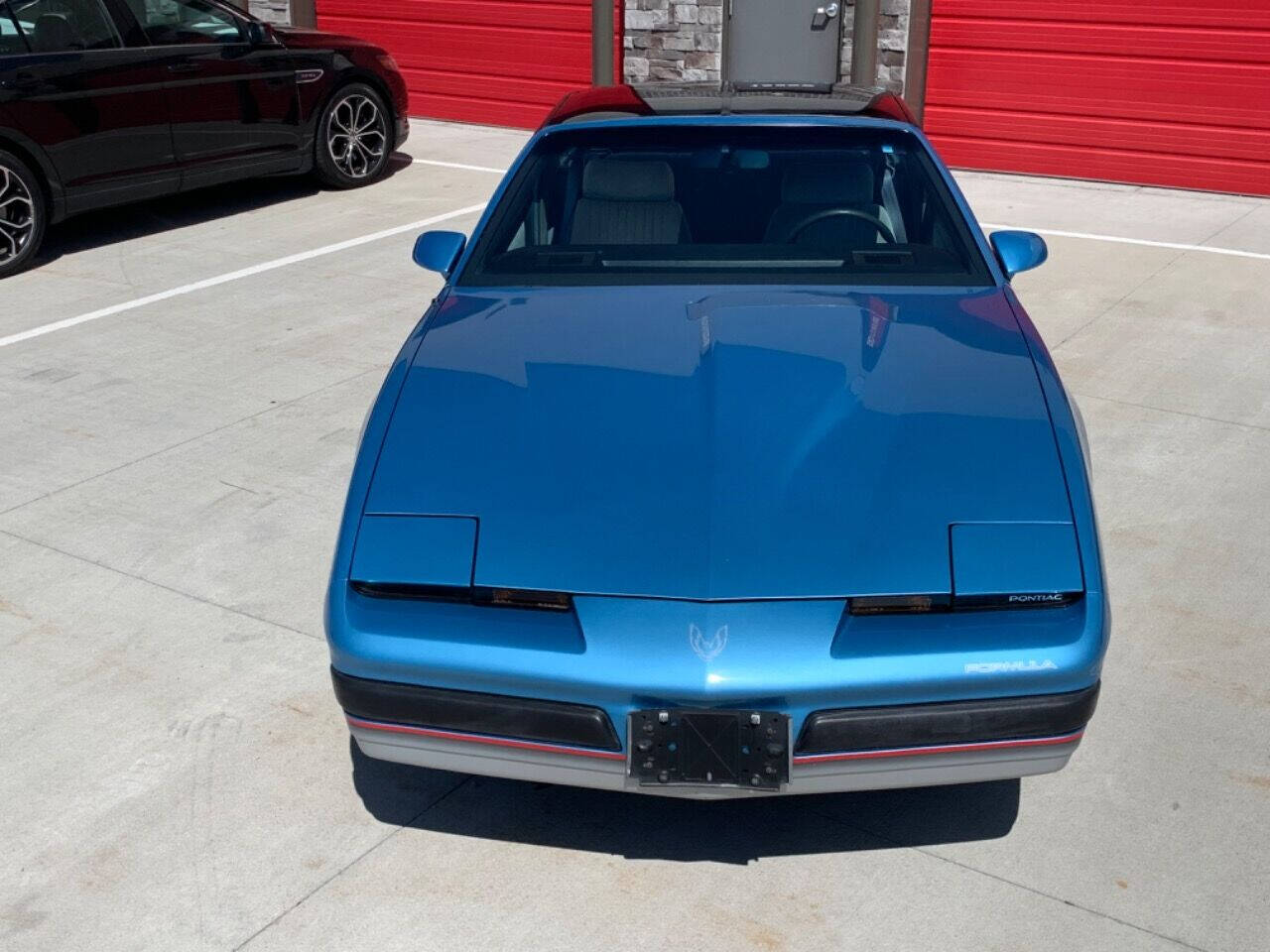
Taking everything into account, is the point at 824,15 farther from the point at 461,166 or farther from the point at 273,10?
the point at 273,10

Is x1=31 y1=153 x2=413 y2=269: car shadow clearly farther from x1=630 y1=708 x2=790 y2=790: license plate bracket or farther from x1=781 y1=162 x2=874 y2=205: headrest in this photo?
x1=630 y1=708 x2=790 y2=790: license plate bracket

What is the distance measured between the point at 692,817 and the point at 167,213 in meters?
7.32

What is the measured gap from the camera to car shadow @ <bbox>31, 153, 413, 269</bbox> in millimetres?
8508

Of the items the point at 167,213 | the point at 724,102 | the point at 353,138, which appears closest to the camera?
the point at 724,102

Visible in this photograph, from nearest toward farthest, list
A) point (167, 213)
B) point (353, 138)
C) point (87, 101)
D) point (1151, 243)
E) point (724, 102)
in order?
point (724, 102), point (87, 101), point (1151, 243), point (167, 213), point (353, 138)

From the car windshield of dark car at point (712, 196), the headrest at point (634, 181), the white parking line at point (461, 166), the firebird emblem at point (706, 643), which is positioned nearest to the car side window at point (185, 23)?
the white parking line at point (461, 166)

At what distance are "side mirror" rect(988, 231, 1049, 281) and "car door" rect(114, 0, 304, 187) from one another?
19.1 feet

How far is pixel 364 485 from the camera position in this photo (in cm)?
299

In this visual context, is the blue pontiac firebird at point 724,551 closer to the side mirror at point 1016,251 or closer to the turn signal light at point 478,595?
the turn signal light at point 478,595

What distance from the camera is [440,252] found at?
13.7 ft

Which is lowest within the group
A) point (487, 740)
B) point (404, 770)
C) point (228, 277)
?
point (404, 770)

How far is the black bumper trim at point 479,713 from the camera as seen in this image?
265 centimetres

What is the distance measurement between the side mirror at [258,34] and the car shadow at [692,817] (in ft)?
21.8

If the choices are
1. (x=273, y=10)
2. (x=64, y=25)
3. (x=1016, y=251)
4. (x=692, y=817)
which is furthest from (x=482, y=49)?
(x=692, y=817)
